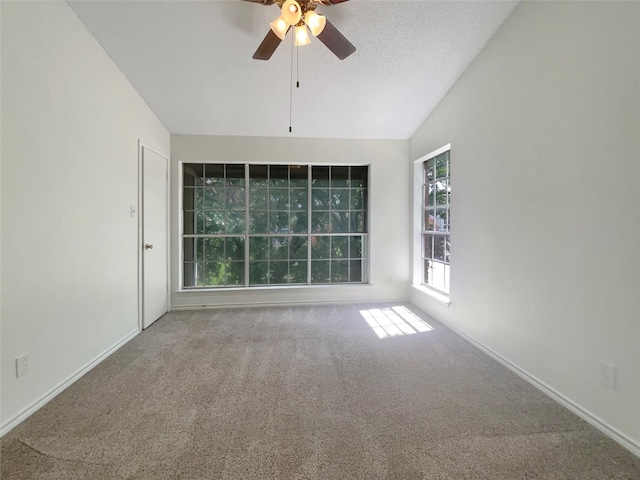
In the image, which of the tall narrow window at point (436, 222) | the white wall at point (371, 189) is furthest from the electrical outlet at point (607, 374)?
the white wall at point (371, 189)

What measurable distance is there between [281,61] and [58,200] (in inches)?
86.8

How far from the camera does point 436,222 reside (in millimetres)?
3676

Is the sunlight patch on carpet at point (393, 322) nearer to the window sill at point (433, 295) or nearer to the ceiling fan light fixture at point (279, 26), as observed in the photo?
the window sill at point (433, 295)

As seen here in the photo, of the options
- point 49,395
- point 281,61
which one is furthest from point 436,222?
point 49,395

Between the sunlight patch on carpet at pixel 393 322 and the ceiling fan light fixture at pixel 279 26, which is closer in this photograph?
the ceiling fan light fixture at pixel 279 26

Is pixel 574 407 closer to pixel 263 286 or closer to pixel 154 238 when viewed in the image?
pixel 263 286

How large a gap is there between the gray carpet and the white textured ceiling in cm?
270

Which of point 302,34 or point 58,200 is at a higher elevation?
point 302,34

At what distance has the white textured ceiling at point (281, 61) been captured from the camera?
2209 mm

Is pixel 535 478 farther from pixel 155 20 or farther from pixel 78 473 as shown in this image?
pixel 155 20

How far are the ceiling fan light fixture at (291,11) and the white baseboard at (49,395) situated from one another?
298cm

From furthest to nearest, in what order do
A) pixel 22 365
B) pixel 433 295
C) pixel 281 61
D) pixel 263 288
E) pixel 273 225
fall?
pixel 273 225
pixel 263 288
pixel 433 295
pixel 281 61
pixel 22 365

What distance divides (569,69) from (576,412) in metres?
2.18

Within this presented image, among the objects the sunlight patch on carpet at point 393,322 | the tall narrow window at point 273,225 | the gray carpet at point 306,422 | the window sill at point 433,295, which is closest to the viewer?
the gray carpet at point 306,422
